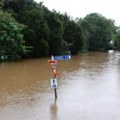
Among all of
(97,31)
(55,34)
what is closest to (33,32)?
(55,34)

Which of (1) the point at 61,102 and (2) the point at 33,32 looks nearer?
(1) the point at 61,102

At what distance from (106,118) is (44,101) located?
2.93m

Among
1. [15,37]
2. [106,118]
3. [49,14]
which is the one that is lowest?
[106,118]

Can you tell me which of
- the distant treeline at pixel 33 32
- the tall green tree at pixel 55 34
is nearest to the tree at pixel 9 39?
the distant treeline at pixel 33 32

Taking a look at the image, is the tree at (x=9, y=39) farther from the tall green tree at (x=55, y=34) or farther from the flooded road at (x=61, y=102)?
the flooded road at (x=61, y=102)

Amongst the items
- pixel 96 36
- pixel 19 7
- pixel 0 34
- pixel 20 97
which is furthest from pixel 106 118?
pixel 96 36

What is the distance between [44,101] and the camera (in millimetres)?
10852

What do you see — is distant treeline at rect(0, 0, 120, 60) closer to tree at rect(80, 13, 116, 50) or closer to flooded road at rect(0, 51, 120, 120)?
flooded road at rect(0, 51, 120, 120)

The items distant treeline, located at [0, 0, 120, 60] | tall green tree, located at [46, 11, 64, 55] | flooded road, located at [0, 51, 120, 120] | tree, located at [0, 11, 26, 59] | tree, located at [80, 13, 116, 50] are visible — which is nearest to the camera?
flooded road, located at [0, 51, 120, 120]

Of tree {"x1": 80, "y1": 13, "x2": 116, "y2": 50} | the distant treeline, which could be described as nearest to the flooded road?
the distant treeline

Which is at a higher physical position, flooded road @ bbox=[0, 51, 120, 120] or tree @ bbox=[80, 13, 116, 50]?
tree @ bbox=[80, 13, 116, 50]

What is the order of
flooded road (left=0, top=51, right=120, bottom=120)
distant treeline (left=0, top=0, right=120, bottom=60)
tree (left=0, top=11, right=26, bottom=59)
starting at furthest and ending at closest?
distant treeline (left=0, top=0, right=120, bottom=60)
tree (left=0, top=11, right=26, bottom=59)
flooded road (left=0, top=51, right=120, bottom=120)

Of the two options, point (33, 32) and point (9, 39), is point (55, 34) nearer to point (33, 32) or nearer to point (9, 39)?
point (33, 32)

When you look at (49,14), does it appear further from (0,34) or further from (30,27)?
(0,34)
